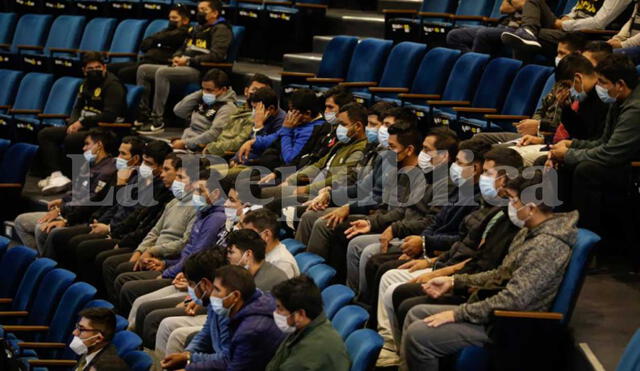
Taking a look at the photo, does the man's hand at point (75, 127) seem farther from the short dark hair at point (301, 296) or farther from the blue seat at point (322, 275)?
the short dark hair at point (301, 296)

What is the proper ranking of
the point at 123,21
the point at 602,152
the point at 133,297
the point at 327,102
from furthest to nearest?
1. the point at 123,21
2. the point at 327,102
3. the point at 133,297
4. the point at 602,152

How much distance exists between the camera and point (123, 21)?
954 cm

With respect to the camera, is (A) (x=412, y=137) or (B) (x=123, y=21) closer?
(A) (x=412, y=137)

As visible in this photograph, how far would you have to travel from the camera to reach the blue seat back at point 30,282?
6109mm

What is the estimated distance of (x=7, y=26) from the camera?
10.5m

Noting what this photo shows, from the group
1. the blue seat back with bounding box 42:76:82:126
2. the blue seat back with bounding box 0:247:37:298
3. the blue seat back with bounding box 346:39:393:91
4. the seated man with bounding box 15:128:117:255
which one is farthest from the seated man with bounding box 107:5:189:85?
the blue seat back with bounding box 0:247:37:298

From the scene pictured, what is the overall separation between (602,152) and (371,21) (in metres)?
3.87

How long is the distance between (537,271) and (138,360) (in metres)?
1.80

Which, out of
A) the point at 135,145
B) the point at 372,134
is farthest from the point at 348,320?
the point at 135,145

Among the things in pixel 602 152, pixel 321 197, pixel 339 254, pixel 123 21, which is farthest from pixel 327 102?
pixel 123 21

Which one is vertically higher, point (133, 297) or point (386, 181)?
point (386, 181)

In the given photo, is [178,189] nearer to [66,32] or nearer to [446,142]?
[446,142]

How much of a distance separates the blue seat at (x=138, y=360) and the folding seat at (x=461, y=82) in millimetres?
2438

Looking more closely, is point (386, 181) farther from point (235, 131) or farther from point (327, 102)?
point (235, 131)
